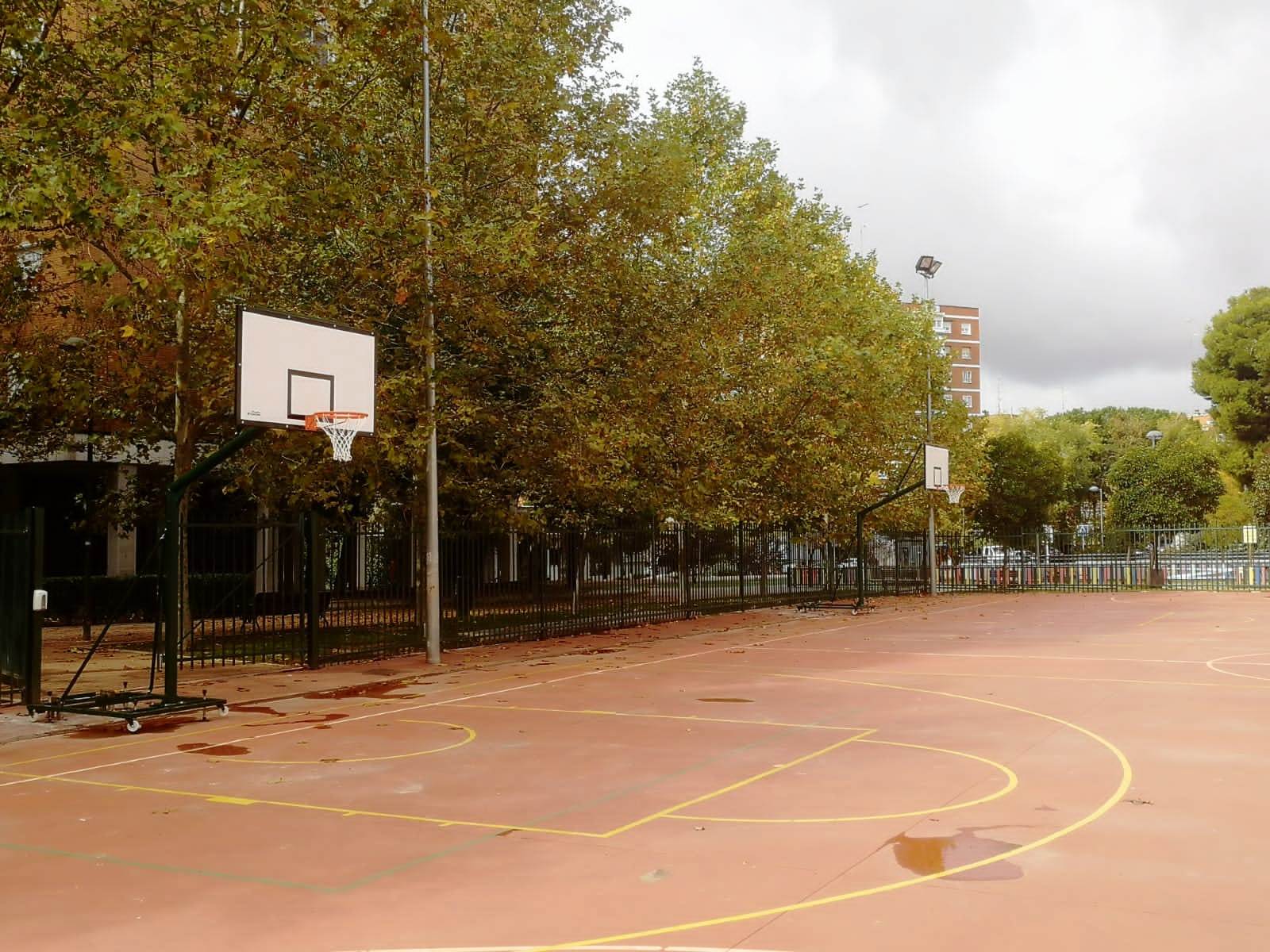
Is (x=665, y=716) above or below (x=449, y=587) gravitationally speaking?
below

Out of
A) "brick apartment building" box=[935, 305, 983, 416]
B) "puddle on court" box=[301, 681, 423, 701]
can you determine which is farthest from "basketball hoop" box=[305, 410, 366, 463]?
"brick apartment building" box=[935, 305, 983, 416]

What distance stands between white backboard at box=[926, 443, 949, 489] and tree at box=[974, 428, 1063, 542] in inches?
567

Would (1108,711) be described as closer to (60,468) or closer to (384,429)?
(384,429)

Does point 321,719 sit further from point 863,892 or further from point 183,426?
point 183,426

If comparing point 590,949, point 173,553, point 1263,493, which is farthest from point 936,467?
point 590,949

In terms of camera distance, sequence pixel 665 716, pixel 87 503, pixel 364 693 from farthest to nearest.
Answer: pixel 87 503, pixel 364 693, pixel 665 716

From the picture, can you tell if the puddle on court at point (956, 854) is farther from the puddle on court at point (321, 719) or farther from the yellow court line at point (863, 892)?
the puddle on court at point (321, 719)

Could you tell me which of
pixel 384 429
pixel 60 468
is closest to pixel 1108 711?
pixel 384 429

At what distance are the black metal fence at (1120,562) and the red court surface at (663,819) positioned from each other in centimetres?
3060

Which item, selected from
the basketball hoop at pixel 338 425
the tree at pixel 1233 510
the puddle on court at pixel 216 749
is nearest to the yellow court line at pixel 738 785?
the puddle on court at pixel 216 749

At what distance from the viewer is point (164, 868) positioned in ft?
22.8

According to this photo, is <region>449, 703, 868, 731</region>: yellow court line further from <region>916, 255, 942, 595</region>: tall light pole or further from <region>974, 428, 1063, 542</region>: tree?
<region>974, 428, 1063, 542</region>: tree

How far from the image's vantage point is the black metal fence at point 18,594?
43.3 ft

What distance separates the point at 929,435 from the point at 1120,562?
34.5ft
